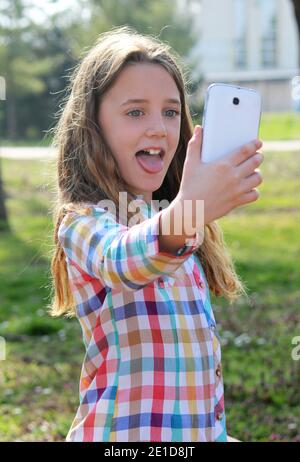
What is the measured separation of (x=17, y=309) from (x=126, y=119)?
17.8ft

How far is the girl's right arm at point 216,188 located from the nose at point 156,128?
15.2 inches

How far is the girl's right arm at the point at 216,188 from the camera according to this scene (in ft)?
4.82

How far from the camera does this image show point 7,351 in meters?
5.87

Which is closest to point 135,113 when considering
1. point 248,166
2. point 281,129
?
point 248,166

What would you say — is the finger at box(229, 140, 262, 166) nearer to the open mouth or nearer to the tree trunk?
the open mouth

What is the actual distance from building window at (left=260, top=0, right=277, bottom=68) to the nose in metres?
56.5

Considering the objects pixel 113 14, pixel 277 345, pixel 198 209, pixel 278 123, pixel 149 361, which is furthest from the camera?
pixel 113 14

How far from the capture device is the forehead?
1919mm

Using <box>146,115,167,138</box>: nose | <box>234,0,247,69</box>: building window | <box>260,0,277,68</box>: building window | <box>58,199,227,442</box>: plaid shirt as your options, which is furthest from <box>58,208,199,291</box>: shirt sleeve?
<box>260,0,277,68</box>: building window

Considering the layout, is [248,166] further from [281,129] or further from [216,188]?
[281,129]

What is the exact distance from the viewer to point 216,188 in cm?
147

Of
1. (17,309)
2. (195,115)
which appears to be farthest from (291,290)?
(195,115)

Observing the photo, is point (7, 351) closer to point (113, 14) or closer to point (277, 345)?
point (277, 345)

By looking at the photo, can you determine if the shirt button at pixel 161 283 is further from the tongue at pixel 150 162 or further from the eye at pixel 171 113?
the eye at pixel 171 113
